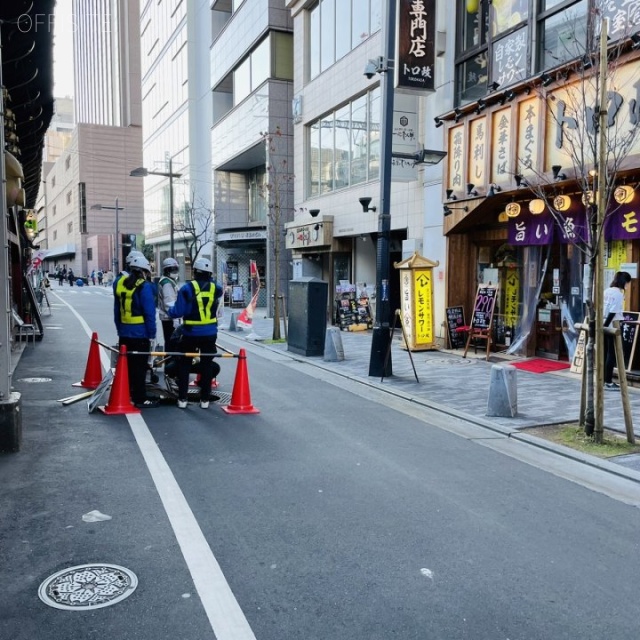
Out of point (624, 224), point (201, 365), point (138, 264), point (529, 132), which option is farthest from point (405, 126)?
point (201, 365)

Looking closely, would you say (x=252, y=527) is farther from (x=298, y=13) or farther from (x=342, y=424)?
(x=298, y=13)

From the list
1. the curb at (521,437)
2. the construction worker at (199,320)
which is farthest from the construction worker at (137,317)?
the curb at (521,437)

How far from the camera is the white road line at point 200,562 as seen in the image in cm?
323

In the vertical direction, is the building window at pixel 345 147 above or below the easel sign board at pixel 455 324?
above

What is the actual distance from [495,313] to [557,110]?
4.79 m

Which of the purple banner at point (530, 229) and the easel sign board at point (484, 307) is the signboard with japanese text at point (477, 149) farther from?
the easel sign board at point (484, 307)

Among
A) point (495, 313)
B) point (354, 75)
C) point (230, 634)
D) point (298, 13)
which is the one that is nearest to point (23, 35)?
point (230, 634)

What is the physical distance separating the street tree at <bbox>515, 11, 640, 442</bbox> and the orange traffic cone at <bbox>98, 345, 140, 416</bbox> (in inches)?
224

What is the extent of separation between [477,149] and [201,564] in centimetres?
1156

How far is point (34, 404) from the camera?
28.4ft

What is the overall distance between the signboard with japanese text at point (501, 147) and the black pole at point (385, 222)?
2.77 metres

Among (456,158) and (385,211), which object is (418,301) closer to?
(456,158)

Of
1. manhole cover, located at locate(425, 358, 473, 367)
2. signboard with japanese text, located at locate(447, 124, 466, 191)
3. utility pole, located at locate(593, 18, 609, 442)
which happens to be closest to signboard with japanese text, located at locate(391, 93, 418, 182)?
signboard with japanese text, located at locate(447, 124, 466, 191)

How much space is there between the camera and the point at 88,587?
357 centimetres
